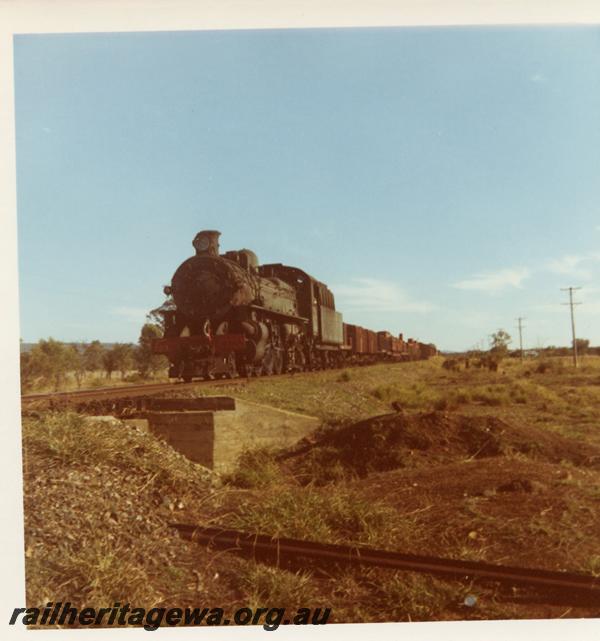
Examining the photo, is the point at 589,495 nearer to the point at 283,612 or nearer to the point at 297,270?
the point at 283,612

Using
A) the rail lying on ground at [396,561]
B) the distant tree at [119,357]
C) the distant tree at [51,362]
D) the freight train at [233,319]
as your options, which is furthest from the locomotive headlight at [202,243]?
the rail lying on ground at [396,561]

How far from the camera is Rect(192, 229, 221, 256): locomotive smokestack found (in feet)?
42.8

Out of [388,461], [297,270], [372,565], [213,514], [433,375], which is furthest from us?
[433,375]

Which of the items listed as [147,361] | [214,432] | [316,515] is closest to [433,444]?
[214,432]

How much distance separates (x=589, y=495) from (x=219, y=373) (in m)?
7.66

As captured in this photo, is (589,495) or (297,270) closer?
(589,495)

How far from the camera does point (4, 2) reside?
5.27m

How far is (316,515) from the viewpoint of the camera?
17.4 feet

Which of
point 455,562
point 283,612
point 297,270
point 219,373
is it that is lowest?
point 283,612

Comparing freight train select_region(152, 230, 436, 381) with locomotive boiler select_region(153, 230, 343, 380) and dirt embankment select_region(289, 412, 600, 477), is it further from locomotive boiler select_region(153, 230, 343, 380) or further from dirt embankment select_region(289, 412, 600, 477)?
dirt embankment select_region(289, 412, 600, 477)

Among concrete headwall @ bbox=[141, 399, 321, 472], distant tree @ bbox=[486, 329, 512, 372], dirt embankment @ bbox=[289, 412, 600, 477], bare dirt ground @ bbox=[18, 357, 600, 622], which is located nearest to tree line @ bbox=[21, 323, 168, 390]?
concrete headwall @ bbox=[141, 399, 321, 472]

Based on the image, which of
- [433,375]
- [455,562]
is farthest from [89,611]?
[433,375]

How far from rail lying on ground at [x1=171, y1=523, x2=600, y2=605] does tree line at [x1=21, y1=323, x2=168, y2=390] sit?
361cm

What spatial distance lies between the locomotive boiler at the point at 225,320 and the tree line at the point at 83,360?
0.96m
